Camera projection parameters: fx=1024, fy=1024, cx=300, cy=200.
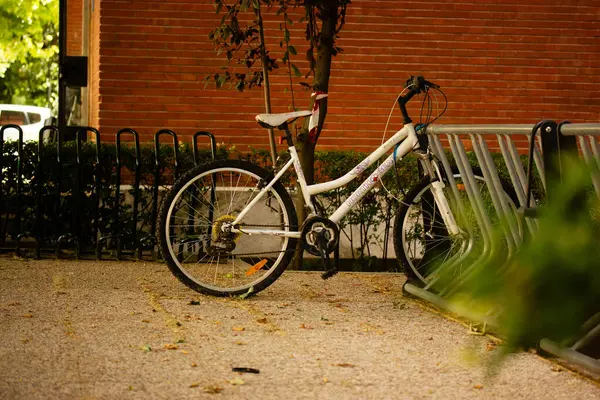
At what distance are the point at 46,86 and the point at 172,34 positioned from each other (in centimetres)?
3475

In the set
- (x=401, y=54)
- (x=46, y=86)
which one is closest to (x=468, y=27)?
(x=401, y=54)

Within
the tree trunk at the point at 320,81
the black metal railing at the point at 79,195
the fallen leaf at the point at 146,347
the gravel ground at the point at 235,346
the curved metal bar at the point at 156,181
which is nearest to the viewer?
the gravel ground at the point at 235,346

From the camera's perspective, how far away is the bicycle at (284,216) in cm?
616

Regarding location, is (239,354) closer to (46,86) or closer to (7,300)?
(7,300)

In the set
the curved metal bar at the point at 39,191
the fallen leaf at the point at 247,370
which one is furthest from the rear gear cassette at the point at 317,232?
the curved metal bar at the point at 39,191

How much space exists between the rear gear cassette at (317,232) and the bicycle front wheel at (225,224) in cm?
7

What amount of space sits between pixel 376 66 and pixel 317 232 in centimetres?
568

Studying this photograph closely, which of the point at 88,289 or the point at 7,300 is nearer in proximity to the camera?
the point at 7,300

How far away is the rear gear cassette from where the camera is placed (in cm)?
619

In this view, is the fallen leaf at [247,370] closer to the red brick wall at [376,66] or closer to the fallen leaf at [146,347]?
the fallen leaf at [146,347]

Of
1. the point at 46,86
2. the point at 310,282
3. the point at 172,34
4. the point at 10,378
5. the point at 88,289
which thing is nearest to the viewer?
the point at 10,378

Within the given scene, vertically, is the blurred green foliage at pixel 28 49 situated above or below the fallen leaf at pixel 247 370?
above

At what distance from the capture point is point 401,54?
11570 mm

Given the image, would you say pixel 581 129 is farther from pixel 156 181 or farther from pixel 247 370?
pixel 156 181
